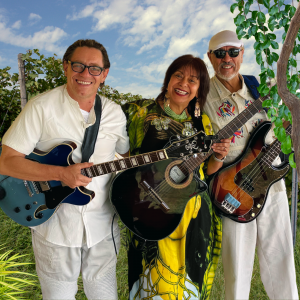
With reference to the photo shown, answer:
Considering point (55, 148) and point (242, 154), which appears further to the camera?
point (242, 154)

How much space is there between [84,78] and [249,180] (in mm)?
1344

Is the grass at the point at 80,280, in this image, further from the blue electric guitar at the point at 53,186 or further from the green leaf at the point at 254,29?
the green leaf at the point at 254,29

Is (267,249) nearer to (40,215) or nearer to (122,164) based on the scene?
(122,164)

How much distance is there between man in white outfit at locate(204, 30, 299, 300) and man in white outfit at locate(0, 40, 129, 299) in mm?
835

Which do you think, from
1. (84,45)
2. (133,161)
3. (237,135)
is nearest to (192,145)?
(133,161)

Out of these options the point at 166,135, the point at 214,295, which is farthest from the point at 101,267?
the point at 214,295

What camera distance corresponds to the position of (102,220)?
179 centimetres

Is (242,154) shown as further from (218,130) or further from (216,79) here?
(216,79)

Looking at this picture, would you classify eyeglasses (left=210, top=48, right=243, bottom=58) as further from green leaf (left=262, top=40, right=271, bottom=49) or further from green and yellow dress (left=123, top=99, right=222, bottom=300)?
green leaf (left=262, top=40, right=271, bottom=49)

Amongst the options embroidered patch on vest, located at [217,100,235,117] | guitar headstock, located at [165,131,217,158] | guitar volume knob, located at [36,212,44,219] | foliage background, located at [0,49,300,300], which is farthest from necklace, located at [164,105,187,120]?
foliage background, located at [0,49,300,300]

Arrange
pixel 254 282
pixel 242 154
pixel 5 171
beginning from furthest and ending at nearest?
pixel 254 282 < pixel 242 154 < pixel 5 171

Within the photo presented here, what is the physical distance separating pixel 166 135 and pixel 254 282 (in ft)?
7.01

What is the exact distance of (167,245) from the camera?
1.84m

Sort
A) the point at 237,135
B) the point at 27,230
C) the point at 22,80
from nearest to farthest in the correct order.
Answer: the point at 237,135 → the point at 22,80 → the point at 27,230
